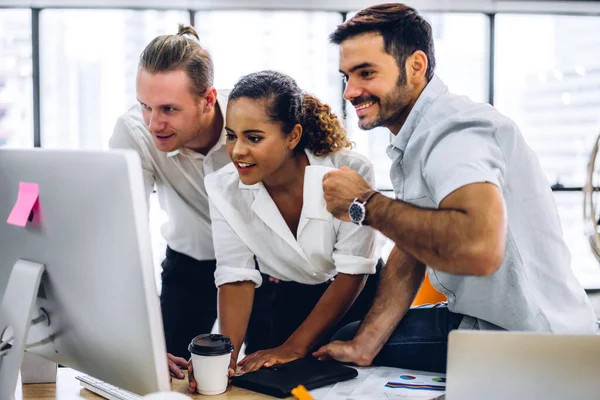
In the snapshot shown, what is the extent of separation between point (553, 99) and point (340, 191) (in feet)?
11.9

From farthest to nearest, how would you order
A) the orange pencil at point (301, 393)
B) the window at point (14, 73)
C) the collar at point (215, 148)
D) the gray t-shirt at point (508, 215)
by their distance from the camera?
1. the window at point (14, 73)
2. the collar at point (215, 148)
3. the gray t-shirt at point (508, 215)
4. the orange pencil at point (301, 393)

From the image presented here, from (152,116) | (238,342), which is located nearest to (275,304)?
(238,342)

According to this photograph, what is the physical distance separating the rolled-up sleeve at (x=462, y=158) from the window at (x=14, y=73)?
3.51 metres

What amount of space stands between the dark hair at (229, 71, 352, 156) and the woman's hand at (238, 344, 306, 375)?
55cm

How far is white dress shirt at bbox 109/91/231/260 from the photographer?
6.79 ft

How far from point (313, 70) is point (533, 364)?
3.67 metres

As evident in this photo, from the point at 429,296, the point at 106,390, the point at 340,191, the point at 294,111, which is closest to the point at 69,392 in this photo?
the point at 106,390

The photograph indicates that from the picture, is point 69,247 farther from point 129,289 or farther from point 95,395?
point 95,395

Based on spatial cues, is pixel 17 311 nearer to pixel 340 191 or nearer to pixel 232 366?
pixel 232 366

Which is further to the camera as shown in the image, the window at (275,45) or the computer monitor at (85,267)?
the window at (275,45)

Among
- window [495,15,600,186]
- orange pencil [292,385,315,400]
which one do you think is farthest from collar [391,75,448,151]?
window [495,15,600,186]

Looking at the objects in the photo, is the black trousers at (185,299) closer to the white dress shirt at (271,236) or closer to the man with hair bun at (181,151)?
the man with hair bun at (181,151)

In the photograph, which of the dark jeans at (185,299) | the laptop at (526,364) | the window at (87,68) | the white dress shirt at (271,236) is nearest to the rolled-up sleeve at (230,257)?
the white dress shirt at (271,236)

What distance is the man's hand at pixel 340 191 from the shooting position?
4.64 feet
